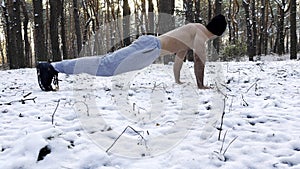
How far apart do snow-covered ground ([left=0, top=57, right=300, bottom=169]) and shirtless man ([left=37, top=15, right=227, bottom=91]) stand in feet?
1.69

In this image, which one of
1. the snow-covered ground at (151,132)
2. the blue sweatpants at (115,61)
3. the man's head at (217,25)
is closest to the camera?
the snow-covered ground at (151,132)

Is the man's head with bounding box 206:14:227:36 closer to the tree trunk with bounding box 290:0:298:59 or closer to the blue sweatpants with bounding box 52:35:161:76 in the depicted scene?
the blue sweatpants with bounding box 52:35:161:76

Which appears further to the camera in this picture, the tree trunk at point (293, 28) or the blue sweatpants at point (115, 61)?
the tree trunk at point (293, 28)

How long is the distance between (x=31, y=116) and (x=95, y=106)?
739mm

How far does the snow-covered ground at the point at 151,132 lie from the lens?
2.26 meters

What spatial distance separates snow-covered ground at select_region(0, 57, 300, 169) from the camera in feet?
7.40

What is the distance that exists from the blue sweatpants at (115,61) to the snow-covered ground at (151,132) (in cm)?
52

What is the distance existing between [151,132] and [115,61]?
1942mm

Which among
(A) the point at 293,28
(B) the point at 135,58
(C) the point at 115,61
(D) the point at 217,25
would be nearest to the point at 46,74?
(C) the point at 115,61

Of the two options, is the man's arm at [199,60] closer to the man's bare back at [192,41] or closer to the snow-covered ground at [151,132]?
the man's bare back at [192,41]

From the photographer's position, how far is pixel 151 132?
2783 millimetres

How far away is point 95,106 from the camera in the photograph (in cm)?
362

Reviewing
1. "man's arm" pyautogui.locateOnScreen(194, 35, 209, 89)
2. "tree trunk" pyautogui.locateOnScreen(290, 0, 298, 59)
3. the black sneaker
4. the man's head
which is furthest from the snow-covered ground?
"tree trunk" pyautogui.locateOnScreen(290, 0, 298, 59)

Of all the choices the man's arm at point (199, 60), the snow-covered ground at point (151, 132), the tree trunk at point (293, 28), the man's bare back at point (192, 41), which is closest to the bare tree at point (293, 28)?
the tree trunk at point (293, 28)
